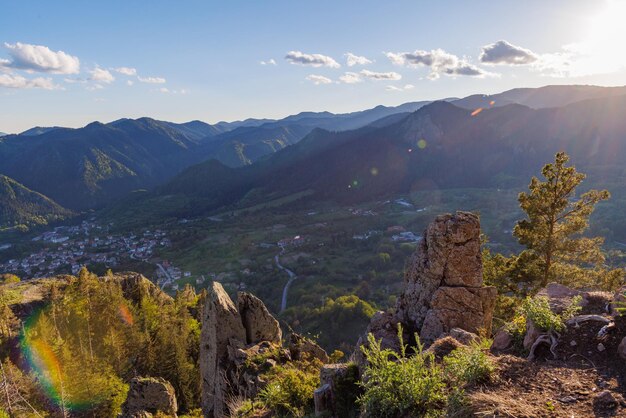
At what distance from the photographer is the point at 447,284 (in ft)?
48.4

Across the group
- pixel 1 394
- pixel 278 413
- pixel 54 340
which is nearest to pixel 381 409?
pixel 278 413

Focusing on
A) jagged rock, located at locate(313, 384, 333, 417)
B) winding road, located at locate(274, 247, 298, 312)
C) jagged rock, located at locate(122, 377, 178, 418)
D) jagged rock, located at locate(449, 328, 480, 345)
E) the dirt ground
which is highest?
the dirt ground

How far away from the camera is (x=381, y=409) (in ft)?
22.1

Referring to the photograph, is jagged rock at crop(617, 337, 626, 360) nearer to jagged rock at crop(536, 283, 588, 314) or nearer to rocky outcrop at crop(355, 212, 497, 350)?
jagged rock at crop(536, 283, 588, 314)

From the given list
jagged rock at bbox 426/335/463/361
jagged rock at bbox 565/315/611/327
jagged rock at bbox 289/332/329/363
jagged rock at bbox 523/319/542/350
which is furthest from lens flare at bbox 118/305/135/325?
jagged rock at bbox 565/315/611/327

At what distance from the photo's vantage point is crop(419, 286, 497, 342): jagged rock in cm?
1346

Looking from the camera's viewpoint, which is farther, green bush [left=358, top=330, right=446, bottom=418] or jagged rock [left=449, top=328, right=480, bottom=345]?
jagged rock [left=449, top=328, right=480, bottom=345]

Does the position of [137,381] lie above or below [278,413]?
below

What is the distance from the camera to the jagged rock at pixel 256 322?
1970 centimetres

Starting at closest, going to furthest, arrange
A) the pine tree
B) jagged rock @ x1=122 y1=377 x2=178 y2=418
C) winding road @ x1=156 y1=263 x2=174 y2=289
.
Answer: jagged rock @ x1=122 y1=377 x2=178 y2=418 → the pine tree → winding road @ x1=156 y1=263 x2=174 y2=289

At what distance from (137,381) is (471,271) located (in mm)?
18250

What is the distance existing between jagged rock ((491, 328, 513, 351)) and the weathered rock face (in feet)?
12.3

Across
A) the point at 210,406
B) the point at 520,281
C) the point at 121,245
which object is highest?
the point at 520,281

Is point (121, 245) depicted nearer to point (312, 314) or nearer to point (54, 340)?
point (312, 314)
